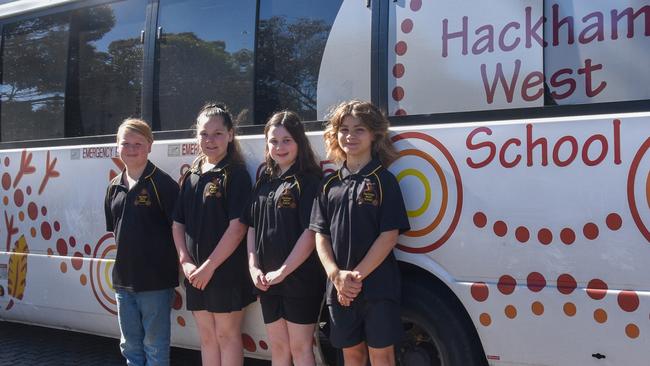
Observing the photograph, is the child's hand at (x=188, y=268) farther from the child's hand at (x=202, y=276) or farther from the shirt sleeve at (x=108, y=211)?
the shirt sleeve at (x=108, y=211)

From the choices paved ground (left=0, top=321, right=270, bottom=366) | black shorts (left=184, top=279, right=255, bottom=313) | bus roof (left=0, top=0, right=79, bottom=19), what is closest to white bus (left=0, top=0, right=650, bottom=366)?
black shorts (left=184, top=279, right=255, bottom=313)

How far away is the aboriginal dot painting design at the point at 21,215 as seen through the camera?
16.9 feet

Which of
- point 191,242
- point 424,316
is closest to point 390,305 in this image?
point 424,316

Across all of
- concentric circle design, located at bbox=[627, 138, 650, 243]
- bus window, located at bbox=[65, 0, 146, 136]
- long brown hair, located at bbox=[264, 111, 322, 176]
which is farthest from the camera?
bus window, located at bbox=[65, 0, 146, 136]

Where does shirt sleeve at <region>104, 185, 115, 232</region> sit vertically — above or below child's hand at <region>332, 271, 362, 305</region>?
above

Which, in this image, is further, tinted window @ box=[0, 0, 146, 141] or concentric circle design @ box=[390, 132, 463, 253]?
tinted window @ box=[0, 0, 146, 141]

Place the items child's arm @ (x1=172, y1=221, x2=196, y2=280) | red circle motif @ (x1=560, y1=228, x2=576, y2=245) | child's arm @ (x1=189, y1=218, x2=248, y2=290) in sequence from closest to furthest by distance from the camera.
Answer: red circle motif @ (x1=560, y1=228, x2=576, y2=245) → child's arm @ (x1=189, y1=218, x2=248, y2=290) → child's arm @ (x1=172, y1=221, x2=196, y2=280)

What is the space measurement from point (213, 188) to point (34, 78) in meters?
2.44

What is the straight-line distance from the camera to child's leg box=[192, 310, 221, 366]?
4.06 metres

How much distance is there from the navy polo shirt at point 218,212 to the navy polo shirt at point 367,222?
728mm

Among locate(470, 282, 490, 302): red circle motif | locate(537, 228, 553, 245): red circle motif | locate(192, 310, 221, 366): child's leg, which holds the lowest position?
locate(192, 310, 221, 366): child's leg

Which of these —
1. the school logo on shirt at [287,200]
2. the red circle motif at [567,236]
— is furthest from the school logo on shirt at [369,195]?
the red circle motif at [567,236]

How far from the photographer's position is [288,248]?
3.64m

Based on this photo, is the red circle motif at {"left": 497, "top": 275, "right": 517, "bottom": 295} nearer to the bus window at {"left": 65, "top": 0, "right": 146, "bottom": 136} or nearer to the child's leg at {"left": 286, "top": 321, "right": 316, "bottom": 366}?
the child's leg at {"left": 286, "top": 321, "right": 316, "bottom": 366}
